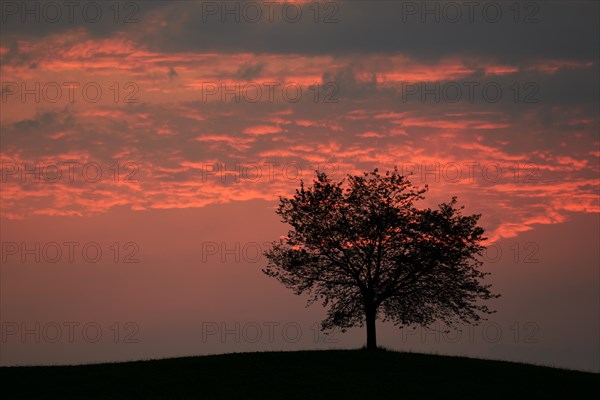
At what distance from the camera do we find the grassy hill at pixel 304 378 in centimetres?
5034

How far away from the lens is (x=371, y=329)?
62.9 metres

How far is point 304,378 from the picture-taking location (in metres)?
53.4

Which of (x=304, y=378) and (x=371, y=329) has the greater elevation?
(x=371, y=329)

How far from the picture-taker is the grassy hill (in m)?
50.3

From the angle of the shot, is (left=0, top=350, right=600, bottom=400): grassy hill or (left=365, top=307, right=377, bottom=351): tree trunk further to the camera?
(left=365, top=307, right=377, bottom=351): tree trunk

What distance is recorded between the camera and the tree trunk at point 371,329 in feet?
206

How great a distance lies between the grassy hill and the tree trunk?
1.34 meters

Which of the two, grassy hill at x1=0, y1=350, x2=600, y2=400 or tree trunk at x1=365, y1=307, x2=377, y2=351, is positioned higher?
tree trunk at x1=365, y1=307, x2=377, y2=351

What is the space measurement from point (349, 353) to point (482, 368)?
31.0 feet

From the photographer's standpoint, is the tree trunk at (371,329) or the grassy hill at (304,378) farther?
the tree trunk at (371,329)

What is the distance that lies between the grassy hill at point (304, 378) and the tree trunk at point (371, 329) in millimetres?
1342

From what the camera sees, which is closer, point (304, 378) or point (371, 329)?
point (304, 378)

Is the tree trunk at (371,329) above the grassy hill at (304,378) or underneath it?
above

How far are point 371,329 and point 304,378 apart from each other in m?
10.9
